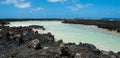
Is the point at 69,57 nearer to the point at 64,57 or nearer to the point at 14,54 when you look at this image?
the point at 64,57

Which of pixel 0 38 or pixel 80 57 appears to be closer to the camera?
pixel 80 57

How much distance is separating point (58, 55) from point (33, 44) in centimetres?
221

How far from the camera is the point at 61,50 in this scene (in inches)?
371

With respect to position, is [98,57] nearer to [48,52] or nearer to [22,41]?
[48,52]

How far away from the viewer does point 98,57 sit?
9688mm

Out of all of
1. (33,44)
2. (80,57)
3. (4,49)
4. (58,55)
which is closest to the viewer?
(80,57)

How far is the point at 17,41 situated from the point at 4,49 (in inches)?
68.2

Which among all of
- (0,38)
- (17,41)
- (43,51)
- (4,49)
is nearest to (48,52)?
(43,51)

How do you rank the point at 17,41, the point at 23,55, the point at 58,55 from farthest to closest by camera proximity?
the point at 17,41
the point at 23,55
the point at 58,55

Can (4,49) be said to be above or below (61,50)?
below

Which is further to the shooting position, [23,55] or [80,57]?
[23,55]

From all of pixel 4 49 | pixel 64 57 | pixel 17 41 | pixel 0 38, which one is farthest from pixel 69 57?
pixel 0 38

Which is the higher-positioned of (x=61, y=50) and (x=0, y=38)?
(x=61, y=50)

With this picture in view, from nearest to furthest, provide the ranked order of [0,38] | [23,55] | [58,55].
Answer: [58,55], [23,55], [0,38]
